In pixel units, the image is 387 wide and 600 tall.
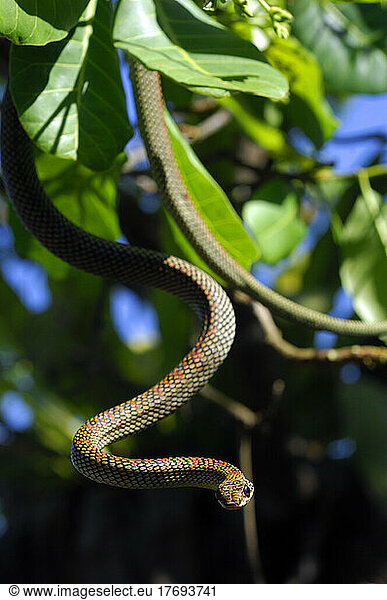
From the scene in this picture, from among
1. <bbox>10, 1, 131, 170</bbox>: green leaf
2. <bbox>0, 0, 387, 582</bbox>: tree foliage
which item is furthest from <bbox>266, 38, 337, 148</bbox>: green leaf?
<bbox>10, 1, 131, 170</bbox>: green leaf

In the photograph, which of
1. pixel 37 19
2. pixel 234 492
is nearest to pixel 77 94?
pixel 37 19

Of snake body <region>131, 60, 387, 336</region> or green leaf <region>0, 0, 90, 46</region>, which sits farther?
snake body <region>131, 60, 387, 336</region>

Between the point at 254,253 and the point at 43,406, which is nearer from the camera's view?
the point at 254,253

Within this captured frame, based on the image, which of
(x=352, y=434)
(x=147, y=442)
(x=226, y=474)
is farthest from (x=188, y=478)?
(x=147, y=442)

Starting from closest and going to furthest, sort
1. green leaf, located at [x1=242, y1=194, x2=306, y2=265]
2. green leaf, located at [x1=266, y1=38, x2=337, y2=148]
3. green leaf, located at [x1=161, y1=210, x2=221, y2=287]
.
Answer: green leaf, located at [x1=161, y1=210, x2=221, y2=287] < green leaf, located at [x1=266, y1=38, x2=337, y2=148] < green leaf, located at [x1=242, y1=194, x2=306, y2=265]

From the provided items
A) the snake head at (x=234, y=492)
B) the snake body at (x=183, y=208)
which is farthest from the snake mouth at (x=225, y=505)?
the snake body at (x=183, y=208)

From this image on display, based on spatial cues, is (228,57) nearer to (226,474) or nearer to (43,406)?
(226,474)

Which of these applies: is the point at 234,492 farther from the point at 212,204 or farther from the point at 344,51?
the point at 344,51

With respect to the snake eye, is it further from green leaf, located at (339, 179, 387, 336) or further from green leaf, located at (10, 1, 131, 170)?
green leaf, located at (339, 179, 387, 336)
